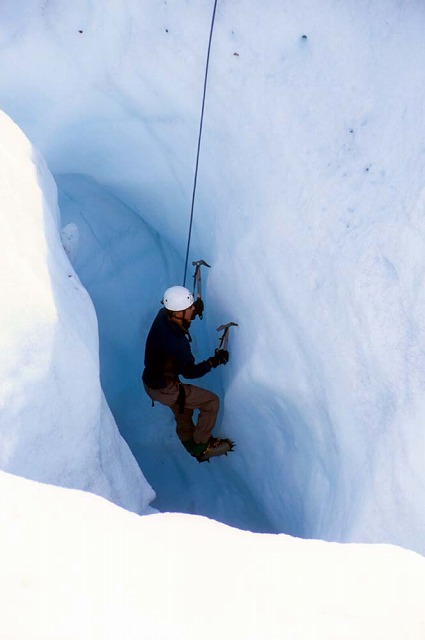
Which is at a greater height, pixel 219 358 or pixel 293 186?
pixel 293 186

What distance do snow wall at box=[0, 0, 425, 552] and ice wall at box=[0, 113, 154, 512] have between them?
964mm

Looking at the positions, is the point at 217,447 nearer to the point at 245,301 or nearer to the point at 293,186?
the point at 245,301

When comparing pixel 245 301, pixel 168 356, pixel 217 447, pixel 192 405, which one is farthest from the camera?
pixel 217 447

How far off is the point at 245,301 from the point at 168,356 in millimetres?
611

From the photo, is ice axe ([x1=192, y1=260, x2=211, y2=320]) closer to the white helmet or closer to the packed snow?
the packed snow

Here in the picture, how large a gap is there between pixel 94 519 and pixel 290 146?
246 cm

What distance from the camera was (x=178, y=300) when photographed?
4027mm

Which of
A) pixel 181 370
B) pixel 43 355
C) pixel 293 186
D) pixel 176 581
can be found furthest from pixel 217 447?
pixel 176 581

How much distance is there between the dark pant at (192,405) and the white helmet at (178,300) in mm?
550

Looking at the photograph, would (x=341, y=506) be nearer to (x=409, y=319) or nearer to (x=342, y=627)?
(x=409, y=319)

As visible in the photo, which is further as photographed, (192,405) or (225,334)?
(192,405)

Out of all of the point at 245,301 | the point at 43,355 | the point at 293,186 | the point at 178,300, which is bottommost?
the point at 178,300

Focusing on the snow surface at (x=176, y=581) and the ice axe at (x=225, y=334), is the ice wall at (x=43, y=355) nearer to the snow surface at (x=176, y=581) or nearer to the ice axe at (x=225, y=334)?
the snow surface at (x=176, y=581)

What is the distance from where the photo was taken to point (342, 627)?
158 centimetres
